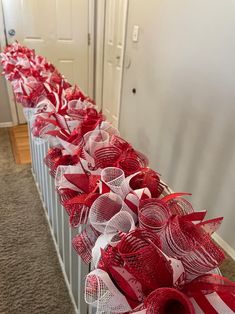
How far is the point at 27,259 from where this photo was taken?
1384 mm

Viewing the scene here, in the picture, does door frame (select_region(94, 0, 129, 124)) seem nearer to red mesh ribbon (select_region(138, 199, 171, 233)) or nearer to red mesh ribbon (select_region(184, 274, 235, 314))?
red mesh ribbon (select_region(138, 199, 171, 233))

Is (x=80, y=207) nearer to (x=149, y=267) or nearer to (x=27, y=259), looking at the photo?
(x=149, y=267)

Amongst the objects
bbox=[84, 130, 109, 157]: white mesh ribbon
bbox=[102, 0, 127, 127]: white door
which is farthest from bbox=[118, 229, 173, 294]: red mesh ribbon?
bbox=[102, 0, 127, 127]: white door

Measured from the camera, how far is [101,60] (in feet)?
10.2

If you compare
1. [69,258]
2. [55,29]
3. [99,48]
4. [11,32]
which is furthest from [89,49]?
[69,258]

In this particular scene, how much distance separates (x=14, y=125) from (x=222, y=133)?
2577 mm

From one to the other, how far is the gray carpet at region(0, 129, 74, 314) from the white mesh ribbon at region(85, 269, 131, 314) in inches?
35.9

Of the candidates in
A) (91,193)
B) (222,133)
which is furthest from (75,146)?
(222,133)

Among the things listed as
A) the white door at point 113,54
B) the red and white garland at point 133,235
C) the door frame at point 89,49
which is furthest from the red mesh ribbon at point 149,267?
the door frame at point 89,49

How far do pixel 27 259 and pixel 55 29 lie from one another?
2.55 m

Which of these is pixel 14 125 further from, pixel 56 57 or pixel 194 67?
pixel 194 67

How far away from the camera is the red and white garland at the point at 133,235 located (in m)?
0.37

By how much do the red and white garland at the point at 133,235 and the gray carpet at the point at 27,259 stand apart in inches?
31.1

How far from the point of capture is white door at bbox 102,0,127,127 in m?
2.56
